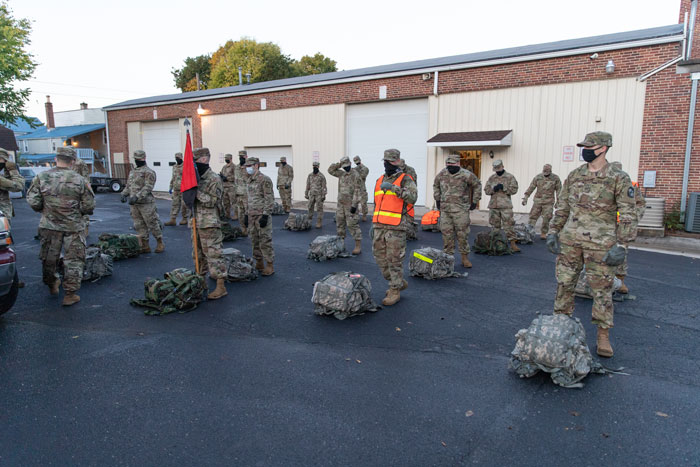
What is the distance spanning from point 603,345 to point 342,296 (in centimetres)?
282

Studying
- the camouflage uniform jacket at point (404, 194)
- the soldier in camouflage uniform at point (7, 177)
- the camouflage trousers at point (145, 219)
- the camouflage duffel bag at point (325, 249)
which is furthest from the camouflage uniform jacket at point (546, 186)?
the soldier in camouflage uniform at point (7, 177)

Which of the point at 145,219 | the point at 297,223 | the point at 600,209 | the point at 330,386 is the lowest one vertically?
the point at 330,386

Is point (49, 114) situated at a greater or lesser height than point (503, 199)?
greater

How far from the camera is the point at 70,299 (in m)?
6.21

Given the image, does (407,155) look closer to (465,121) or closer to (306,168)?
(465,121)

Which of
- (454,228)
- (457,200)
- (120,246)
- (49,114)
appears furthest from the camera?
(49,114)

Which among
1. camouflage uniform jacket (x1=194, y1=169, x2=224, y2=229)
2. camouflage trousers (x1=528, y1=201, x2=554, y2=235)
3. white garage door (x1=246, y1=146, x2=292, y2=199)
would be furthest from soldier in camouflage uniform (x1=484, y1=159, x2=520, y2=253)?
white garage door (x1=246, y1=146, x2=292, y2=199)

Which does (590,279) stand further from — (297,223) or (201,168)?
(297,223)

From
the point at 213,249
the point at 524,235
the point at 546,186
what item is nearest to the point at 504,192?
the point at 524,235

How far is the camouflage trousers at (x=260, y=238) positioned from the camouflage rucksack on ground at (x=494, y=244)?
14.5ft

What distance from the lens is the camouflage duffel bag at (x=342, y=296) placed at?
5.62 meters

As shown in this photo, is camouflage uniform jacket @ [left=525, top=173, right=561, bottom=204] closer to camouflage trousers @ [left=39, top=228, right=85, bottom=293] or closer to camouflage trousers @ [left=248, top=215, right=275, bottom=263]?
camouflage trousers @ [left=248, top=215, right=275, bottom=263]

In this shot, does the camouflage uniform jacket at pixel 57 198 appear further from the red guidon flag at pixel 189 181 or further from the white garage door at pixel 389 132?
the white garage door at pixel 389 132

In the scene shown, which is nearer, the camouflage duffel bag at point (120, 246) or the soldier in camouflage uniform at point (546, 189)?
the camouflage duffel bag at point (120, 246)
